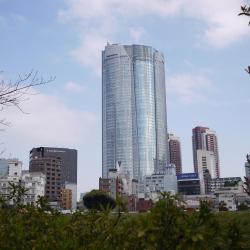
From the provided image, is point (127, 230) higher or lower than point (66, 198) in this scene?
lower

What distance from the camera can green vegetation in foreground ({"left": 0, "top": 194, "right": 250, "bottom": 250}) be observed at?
3336 mm

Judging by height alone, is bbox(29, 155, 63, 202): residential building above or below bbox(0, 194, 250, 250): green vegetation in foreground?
above

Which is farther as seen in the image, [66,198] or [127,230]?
[66,198]

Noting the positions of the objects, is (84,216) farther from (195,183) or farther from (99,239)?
(195,183)

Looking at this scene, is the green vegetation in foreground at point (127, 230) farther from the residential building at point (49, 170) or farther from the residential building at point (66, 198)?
the residential building at point (49, 170)

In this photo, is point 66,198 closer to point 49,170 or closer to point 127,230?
point 49,170

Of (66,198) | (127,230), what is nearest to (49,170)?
(66,198)

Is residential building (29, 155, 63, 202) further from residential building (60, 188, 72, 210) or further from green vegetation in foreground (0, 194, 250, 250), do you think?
green vegetation in foreground (0, 194, 250, 250)

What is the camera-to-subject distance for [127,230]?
3854 mm

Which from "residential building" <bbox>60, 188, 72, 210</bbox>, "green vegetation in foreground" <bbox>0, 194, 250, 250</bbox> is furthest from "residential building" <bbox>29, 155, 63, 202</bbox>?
"green vegetation in foreground" <bbox>0, 194, 250, 250</bbox>

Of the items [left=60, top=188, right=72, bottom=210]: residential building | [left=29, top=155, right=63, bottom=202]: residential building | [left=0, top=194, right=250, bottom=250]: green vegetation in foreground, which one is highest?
[left=29, top=155, right=63, bottom=202]: residential building

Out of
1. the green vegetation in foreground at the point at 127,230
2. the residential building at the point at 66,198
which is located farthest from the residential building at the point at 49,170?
the green vegetation in foreground at the point at 127,230

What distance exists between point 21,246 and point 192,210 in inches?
75.5

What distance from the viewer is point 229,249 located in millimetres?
3375
